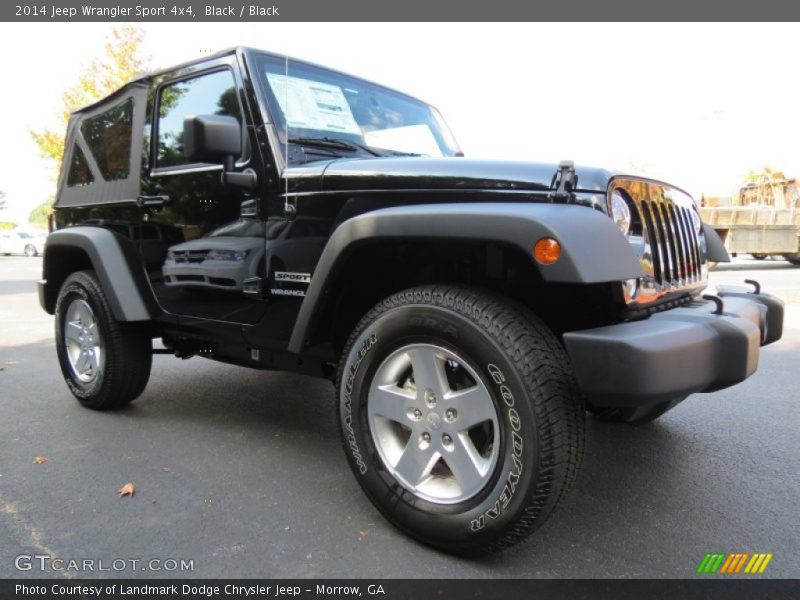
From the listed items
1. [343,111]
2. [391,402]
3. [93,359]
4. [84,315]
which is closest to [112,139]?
[84,315]

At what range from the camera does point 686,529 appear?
7.85 feet

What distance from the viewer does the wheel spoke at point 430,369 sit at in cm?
219

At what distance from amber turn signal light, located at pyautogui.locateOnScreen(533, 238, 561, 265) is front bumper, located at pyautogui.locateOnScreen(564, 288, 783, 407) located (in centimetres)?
25

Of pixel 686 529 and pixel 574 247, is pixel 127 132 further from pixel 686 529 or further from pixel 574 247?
pixel 686 529

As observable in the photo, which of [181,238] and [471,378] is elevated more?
[181,238]

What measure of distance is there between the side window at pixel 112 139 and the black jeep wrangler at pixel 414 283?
0.11 m

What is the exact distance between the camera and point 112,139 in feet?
12.8

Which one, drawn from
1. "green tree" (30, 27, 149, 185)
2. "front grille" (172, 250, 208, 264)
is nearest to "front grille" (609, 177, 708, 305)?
"front grille" (172, 250, 208, 264)

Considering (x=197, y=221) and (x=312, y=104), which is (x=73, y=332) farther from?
(x=312, y=104)
